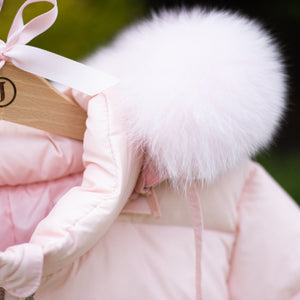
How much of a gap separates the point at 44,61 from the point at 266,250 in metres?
0.40

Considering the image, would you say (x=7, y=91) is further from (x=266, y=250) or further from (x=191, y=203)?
(x=266, y=250)

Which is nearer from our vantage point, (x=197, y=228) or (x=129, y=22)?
(x=197, y=228)

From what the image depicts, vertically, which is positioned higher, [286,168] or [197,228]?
[197,228]

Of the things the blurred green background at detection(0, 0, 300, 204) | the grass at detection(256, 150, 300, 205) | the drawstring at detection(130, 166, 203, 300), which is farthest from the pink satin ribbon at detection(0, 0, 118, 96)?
the grass at detection(256, 150, 300, 205)

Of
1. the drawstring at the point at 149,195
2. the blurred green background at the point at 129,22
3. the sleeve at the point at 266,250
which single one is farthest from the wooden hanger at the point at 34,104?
the blurred green background at the point at 129,22

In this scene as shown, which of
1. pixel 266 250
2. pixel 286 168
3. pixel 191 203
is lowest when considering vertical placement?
pixel 286 168

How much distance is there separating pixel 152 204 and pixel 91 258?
0.11m

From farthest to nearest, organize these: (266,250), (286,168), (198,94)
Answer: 1. (286,168)
2. (266,250)
3. (198,94)

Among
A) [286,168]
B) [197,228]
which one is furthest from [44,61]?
[286,168]

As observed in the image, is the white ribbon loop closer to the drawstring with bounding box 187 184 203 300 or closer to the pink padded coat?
the pink padded coat

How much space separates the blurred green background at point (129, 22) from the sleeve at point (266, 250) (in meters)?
0.52

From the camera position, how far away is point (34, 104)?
421 millimetres

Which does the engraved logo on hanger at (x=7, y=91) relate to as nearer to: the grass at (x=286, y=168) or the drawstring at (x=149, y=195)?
the drawstring at (x=149, y=195)

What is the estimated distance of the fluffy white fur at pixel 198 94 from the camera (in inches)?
15.7
